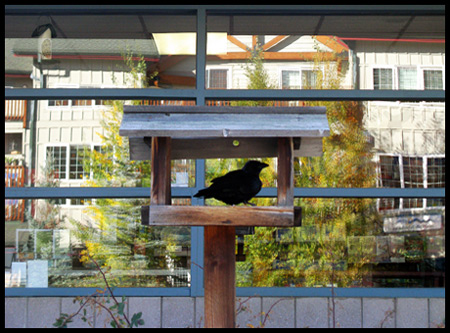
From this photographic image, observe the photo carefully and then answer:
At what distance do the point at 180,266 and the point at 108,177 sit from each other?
1.03m

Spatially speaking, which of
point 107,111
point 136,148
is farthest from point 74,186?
point 136,148

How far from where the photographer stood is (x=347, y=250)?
4785 millimetres

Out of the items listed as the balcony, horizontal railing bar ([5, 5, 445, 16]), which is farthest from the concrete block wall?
horizontal railing bar ([5, 5, 445, 16])

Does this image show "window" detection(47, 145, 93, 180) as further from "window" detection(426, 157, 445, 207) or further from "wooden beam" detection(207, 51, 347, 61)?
"window" detection(426, 157, 445, 207)

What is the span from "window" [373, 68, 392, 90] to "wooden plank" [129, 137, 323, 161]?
6.90 feet

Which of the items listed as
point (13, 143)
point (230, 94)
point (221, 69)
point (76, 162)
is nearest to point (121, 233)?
point (76, 162)

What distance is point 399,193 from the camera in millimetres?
4789

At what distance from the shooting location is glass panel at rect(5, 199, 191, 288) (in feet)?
15.5

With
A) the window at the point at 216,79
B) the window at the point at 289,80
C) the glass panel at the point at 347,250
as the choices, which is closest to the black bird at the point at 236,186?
the glass panel at the point at 347,250

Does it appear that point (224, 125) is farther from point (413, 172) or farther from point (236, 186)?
point (413, 172)

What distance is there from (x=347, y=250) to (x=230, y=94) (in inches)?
69.3

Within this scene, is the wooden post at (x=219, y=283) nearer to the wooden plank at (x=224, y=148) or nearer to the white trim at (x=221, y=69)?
the wooden plank at (x=224, y=148)

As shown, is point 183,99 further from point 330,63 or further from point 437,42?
point 437,42

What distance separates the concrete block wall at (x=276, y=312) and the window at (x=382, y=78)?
6.37 ft
